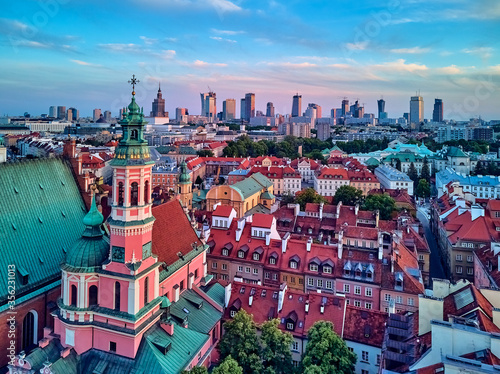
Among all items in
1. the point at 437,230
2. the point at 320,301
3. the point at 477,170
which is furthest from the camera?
the point at 477,170

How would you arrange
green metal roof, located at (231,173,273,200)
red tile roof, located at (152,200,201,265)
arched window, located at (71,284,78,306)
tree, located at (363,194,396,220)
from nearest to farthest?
arched window, located at (71,284,78,306), red tile roof, located at (152,200,201,265), tree, located at (363,194,396,220), green metal roof, located at (231,173,273,200)

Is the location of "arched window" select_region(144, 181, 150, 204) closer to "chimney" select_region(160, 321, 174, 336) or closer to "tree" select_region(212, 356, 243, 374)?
"chimney" select_region(160, 321, 174, 336)

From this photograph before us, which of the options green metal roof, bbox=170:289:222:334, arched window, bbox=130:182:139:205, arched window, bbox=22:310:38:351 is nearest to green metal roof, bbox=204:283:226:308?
green metal roof, bbox=170:289:222:334

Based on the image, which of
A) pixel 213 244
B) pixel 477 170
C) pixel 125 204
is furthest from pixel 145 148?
pixel 477 170

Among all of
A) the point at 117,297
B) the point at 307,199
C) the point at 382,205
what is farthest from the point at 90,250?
the point at 382,205

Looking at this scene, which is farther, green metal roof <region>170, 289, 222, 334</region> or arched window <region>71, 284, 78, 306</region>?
green metal roof <region>170, 289, 222, 334</region>

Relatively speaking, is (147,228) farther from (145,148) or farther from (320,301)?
(320,301)

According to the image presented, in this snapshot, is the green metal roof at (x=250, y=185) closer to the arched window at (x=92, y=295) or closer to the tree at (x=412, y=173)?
the arched window at (x=92, y=295)
